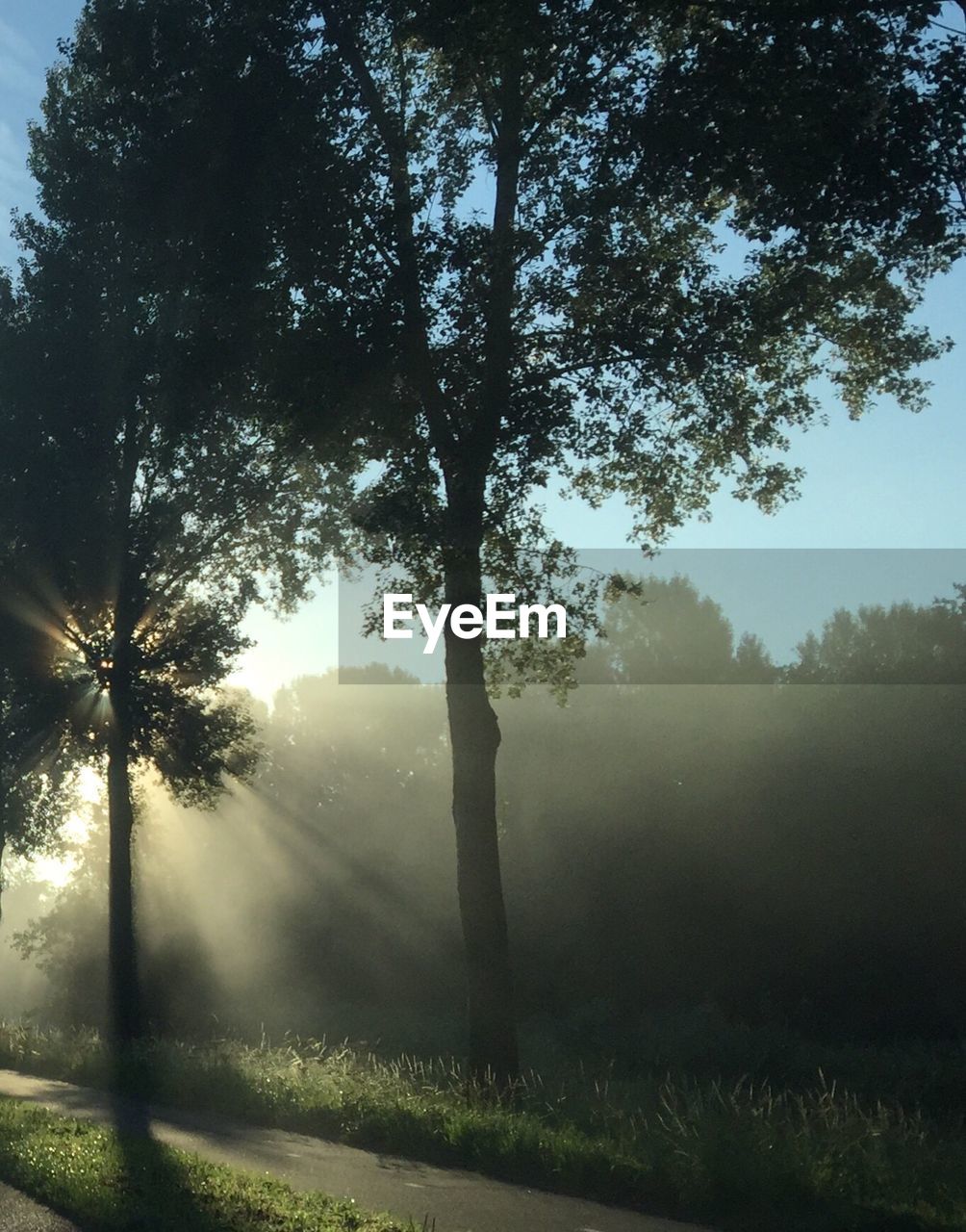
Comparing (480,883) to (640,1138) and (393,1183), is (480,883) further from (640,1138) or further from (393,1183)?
(393,1183)

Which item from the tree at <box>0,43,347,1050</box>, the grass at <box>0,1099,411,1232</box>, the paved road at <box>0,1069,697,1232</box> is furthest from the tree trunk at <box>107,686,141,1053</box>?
the grass at <box>0,1099,411,1232</box>

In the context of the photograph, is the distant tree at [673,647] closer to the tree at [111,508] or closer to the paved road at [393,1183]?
the tree at [111,508]

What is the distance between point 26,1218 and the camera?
8266 millimetres

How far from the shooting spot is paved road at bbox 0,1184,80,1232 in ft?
26.1

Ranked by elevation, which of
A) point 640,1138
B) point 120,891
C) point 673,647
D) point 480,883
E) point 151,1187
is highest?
point 673,647

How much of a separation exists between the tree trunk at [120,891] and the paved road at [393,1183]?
586 inches

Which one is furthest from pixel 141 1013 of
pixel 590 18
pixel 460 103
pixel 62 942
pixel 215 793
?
pixel 62 942

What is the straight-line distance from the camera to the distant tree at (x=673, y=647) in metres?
48.0

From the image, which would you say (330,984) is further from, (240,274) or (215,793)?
(240,274)

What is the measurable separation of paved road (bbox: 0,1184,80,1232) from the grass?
0.10 metres

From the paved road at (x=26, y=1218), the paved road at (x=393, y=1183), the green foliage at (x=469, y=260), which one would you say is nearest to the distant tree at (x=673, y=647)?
the green foliage at (x=469, y=260)

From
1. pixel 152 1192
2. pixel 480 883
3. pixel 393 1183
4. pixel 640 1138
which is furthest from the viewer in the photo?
pixel 480 883

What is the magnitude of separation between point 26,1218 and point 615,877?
35468 millimetres

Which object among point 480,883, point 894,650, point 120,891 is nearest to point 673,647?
point 894,650
